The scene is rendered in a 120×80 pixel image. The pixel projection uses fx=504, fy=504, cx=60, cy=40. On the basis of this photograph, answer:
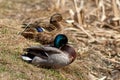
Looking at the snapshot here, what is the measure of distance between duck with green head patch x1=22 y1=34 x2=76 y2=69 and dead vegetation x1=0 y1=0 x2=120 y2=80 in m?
0.10

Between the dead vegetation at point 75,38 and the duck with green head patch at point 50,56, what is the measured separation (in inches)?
4.0

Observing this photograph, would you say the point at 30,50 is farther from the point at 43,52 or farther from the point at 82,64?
the point at 82,64

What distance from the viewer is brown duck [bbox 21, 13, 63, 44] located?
8.43 meters

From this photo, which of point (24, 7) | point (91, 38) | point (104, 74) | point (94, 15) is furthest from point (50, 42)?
point (24, 7)

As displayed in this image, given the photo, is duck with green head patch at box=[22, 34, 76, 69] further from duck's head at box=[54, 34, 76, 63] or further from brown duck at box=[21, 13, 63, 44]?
brown duck at box=[21, 13, 63, 44]

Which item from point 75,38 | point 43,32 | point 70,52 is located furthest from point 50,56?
point 75,38

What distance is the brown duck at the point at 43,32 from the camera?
27.7 ft

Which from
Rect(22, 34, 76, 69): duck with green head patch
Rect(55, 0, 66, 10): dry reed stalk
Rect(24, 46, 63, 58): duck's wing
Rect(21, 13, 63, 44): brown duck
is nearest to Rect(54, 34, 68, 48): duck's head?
Rect(22, 34, 76, 69): duck with green head patch

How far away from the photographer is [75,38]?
391 inches

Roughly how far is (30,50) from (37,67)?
29 cm

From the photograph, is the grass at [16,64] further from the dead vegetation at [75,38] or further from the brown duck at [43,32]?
the brown duck at [43,32]

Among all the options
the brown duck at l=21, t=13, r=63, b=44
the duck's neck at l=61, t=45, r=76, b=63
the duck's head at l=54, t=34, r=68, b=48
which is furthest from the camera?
the brown duck at l=21, t=13, r=63, b=44

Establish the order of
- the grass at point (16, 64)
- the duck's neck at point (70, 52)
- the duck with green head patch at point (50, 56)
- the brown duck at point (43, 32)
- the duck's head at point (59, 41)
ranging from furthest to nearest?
1. the brown duck at point (43, 32)
2. the duck's head at point (59, 41)
3. the duck's neck at point (70, 52)
4. the duck with green head patch at point (50, 56)
5. the grass at point (16, 64)

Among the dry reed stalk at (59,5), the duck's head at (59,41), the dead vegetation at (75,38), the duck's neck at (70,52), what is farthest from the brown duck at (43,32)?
the dry reed stalk at (59,5)
